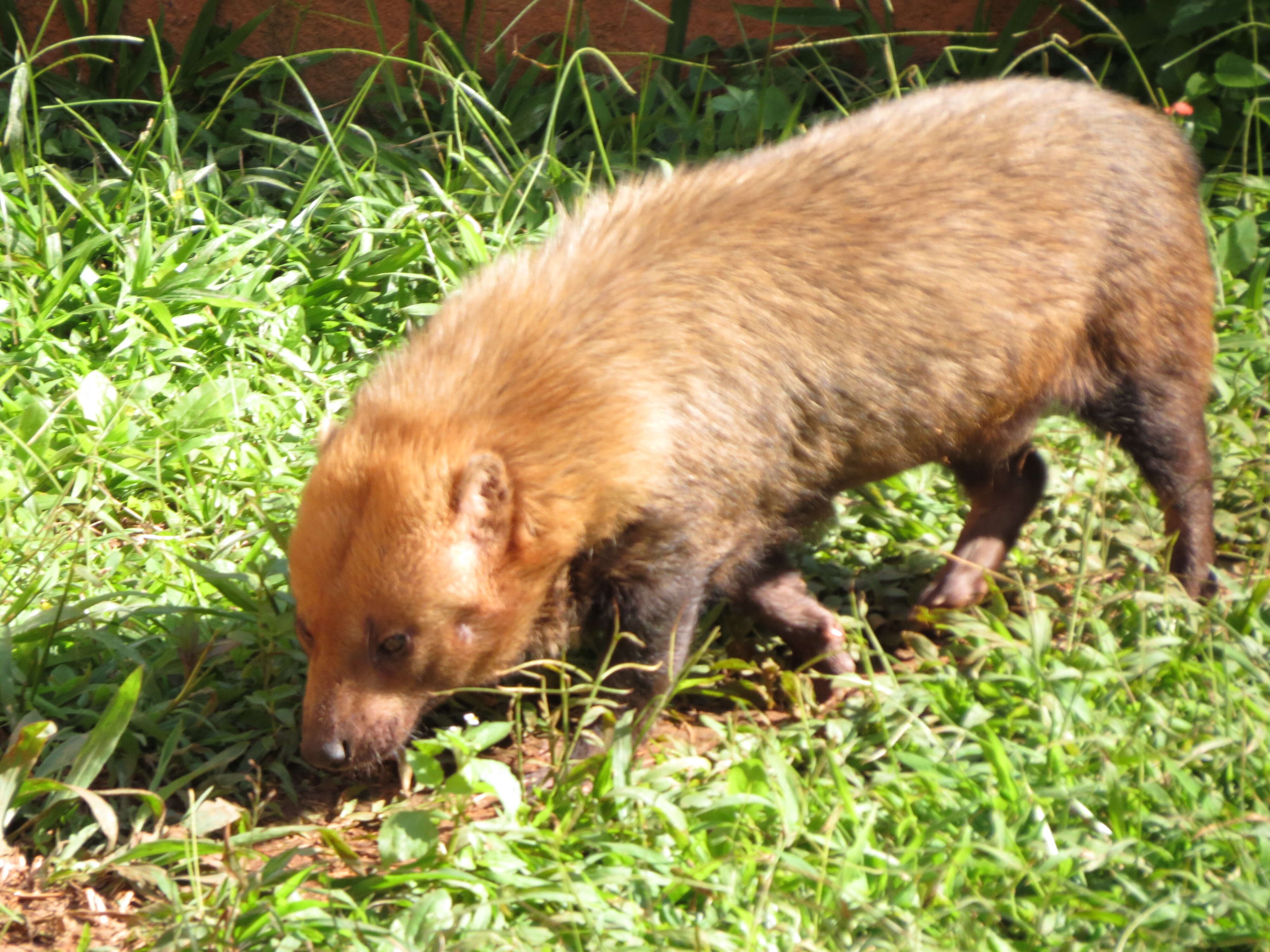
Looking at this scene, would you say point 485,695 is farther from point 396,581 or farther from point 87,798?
point 87,798

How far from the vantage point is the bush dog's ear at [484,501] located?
3293mm

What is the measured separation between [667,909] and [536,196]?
3728 mm

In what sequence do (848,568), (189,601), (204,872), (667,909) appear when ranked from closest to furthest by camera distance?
(667,909) → (204,872) → (189,601) → (848,568)

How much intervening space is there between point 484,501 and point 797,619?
4.03ft

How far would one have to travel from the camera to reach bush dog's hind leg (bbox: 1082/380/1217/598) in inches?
163

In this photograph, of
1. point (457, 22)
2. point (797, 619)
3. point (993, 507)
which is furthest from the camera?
point (457, 22)

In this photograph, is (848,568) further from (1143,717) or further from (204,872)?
(204,872)

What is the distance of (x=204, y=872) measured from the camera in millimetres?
3344

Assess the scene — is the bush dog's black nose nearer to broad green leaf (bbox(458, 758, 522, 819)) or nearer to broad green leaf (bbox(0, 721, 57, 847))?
broad green leaf (bbox(458, 758, 522, 819))

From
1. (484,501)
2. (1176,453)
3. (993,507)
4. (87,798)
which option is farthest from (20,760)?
(1176,453)

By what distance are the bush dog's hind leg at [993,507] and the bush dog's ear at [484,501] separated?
5.28ft

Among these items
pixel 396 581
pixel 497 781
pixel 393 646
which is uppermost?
pixel 396 581

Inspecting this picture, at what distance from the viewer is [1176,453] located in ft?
13.8

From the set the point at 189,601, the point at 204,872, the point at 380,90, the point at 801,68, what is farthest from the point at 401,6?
the point at 204,872
